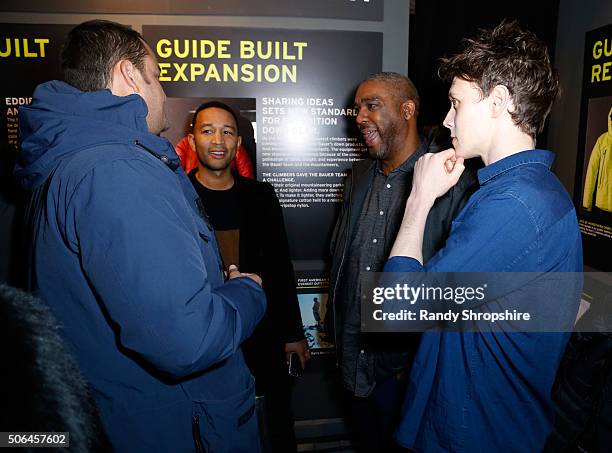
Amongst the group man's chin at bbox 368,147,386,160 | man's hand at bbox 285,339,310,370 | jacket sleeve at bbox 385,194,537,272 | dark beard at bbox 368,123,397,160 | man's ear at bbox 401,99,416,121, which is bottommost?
man's hand at bbox 285,339,310,370

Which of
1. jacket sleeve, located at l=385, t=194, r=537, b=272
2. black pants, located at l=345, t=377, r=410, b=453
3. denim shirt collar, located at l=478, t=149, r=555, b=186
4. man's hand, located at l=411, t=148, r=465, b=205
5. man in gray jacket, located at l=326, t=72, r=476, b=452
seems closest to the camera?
jacket sleeve, located at l=385, t=194, r=537, b=272

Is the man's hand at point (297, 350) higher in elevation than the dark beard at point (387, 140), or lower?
lower

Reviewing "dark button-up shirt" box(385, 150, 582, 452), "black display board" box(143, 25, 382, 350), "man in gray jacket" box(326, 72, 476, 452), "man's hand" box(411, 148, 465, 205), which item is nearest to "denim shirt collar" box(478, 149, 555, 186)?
"dark button-up shirt" box(385, 150, 582, 452)

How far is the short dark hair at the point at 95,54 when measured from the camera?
1282 millimetres

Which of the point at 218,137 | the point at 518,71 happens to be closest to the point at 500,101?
the point at 518,71

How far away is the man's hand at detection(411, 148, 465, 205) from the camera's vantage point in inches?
55.4

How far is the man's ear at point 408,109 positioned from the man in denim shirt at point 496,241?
114cm

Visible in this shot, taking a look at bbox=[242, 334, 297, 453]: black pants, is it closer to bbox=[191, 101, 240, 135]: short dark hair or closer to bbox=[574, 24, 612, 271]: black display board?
bbox=[191, 101, 240, 135]: short dark hair

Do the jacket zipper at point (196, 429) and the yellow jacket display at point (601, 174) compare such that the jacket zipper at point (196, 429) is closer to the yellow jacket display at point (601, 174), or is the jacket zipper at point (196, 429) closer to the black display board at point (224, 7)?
the black display board at point (224, 7)

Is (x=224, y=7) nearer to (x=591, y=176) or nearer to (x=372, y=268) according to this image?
(x=372, y=268)

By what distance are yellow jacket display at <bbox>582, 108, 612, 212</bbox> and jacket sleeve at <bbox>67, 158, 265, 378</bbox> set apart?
8.47 feet
